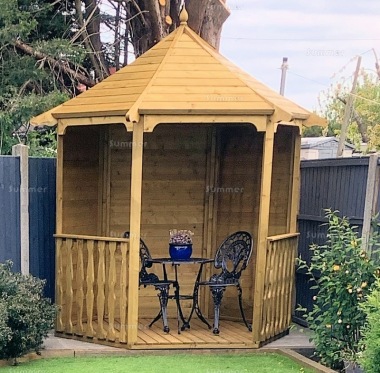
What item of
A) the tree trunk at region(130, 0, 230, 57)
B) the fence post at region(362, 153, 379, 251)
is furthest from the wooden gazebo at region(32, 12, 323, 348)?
the tree trunk at region(130, 0, 230, 57)

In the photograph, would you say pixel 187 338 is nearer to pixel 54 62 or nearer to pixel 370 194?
pixel 370 194

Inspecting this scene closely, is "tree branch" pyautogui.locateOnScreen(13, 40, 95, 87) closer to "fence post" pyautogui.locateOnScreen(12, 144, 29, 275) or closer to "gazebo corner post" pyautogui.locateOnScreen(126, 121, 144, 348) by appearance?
"fence post" pyautogui.locateOnScreen(12, 144, 29, 275)

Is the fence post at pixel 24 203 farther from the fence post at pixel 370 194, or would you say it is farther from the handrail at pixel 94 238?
the fence post at pixel 370 194

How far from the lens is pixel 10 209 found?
5.84 metres

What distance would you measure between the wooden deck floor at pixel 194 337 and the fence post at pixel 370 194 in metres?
1.51

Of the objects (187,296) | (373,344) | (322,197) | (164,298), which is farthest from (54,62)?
(373,344)

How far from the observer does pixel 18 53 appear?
28.1ft

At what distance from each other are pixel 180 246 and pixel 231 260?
593 mm

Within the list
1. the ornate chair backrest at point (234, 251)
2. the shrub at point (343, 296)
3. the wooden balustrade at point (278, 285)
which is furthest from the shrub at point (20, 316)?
the shrub at point (343, 296)

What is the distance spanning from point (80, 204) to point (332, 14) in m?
9.05

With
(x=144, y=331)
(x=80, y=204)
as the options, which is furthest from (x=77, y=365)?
(x=80, y=204)

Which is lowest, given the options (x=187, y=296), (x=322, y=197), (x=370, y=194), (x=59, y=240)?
(x=187, y=296)

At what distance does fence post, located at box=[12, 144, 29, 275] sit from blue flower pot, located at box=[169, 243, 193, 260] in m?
1.44

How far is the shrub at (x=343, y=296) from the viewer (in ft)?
15.8
